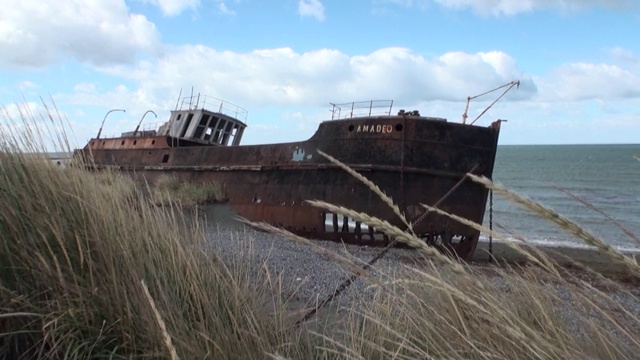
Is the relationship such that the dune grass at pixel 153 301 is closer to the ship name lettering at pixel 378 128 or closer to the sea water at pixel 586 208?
the sea water at pixel 586 208

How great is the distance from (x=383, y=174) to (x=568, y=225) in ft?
32.3

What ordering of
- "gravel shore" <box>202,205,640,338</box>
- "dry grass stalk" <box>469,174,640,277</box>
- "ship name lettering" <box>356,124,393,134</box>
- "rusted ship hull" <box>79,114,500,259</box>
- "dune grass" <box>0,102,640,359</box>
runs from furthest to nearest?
1. "ship name lettering" <box>356,124,393,134</box>
2. "rusted ship hull" <box>79,114,500,259</box>
3. "gravel shore" <box>202,205,640,338</box>
4. "dune grass" <box>0,102,640,359</box>
5. "dry grass stalk" <box>469,174,640,277</box>

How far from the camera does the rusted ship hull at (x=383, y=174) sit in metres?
10.5

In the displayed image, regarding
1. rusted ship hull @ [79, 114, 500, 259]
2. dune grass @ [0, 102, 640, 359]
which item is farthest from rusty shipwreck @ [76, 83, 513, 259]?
dune grass @ [0, 102, 640, 359]

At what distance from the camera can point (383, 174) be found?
10.7 m

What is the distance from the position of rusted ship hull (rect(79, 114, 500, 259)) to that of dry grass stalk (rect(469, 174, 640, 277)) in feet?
28.7

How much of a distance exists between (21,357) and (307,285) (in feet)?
12.1

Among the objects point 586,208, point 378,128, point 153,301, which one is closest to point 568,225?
point 153,301

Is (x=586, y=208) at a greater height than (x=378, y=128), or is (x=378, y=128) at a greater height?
(x=378, y=128)

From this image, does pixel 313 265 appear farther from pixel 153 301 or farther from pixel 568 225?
pixel 568 225

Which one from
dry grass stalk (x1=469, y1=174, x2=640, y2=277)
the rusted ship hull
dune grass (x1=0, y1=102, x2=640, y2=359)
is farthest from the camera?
the rusted ship hull

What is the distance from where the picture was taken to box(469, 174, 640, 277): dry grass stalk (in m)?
0.93

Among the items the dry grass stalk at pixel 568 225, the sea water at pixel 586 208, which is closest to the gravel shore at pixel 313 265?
the sea water at pixel 586 208

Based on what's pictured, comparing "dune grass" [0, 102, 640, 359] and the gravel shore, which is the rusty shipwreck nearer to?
the gravel shore
